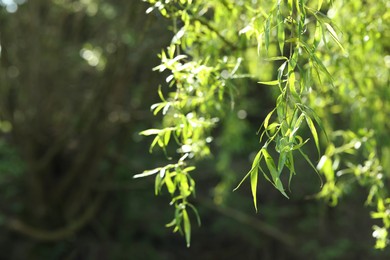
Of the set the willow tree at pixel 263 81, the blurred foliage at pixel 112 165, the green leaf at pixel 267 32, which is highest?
the blurred foliage at pixel 112 165

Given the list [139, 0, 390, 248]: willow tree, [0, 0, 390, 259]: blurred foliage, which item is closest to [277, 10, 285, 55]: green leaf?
[139, 0, 390, 248]: willow tree

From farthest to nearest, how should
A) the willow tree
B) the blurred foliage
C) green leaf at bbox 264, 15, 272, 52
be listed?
1. the blurred foliage
2. the willow tree
3. green leaf at bbox 264, 15, 272, 52

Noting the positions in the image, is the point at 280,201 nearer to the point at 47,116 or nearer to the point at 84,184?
the point at 84,184

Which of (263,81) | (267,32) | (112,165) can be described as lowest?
(267,32)

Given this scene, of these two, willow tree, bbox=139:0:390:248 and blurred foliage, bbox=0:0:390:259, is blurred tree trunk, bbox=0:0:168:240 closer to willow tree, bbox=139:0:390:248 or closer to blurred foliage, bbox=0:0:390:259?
blurred foliage, bbox=0:0:390:259

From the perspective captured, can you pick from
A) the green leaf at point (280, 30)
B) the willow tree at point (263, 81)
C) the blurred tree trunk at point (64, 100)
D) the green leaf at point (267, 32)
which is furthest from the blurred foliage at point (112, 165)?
the green leaf at point (267, 32)

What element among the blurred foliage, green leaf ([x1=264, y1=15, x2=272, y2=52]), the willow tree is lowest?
green leaf ([x1=264, y1=15, x2=272, y2=52])

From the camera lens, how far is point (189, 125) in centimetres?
282

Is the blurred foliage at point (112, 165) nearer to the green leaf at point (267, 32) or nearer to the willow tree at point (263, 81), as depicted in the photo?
the willow tree at point (263, 81)

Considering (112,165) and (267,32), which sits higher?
(112,165)

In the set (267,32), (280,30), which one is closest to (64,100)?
(280,30)

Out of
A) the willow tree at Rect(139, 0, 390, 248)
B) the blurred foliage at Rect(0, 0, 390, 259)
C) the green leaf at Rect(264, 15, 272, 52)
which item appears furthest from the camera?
the blurred foliage at Rect(0, 0, 390, 259)

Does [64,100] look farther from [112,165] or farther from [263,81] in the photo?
[263,81]

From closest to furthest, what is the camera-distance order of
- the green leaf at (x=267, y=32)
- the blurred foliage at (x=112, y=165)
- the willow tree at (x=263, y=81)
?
the green leaf at (x=267, y=32), the willow tree at (x=263, y=81), the blurred foliage at (x=112, y=165)
